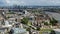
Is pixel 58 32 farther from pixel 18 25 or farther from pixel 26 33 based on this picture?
pixel 18 25

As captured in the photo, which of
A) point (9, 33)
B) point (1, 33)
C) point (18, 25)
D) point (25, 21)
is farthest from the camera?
point (25, 21)

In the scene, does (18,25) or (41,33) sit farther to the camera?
(18,25)

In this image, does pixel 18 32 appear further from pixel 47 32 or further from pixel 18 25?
pixel 18 25

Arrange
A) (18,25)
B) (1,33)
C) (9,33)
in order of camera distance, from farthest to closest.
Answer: (18,25) → (9,33) → (1,33)

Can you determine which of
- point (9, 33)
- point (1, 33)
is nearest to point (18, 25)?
point (9, 33)

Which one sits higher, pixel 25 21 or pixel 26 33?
pixel 26 33

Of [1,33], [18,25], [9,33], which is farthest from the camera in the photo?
[18,25]

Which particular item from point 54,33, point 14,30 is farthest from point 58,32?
point 14,30

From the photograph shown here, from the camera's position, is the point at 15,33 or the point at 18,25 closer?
the point at 15,33

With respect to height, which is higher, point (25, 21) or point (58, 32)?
point (58, 32)
